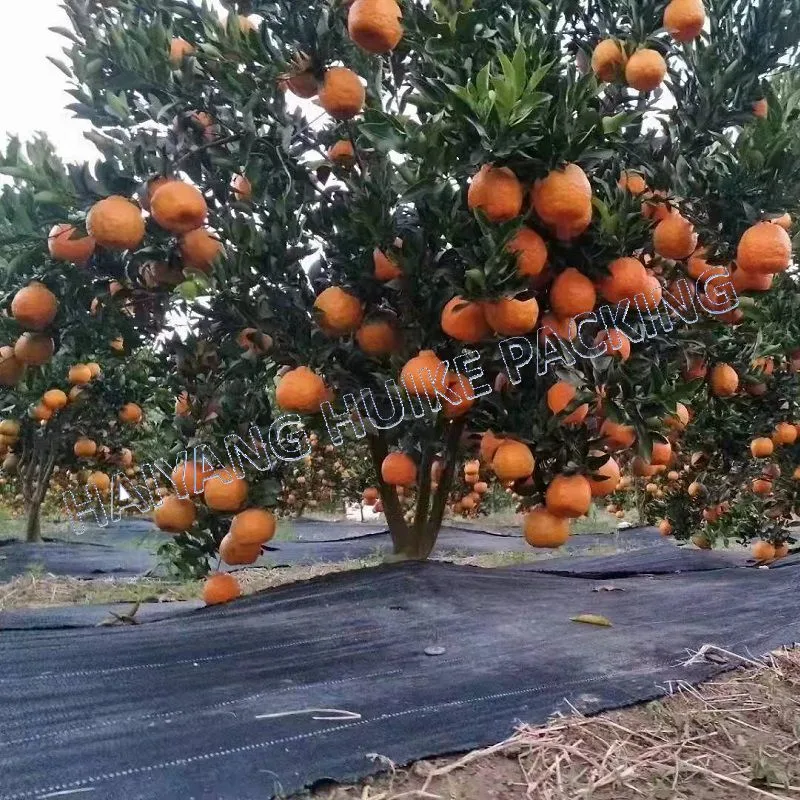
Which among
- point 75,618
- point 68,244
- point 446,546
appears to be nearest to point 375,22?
point 68,244

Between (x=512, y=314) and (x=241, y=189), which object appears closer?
(x=512, y=314)

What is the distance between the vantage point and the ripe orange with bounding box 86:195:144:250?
84.0 inches

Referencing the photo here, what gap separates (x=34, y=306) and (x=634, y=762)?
2.30 m

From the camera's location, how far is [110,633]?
96.3 inches

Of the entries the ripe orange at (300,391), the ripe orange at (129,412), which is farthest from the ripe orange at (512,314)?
the ripe orange at (129,412)

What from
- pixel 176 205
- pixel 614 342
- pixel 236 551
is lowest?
pixel 236 551

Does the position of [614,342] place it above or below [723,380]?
above

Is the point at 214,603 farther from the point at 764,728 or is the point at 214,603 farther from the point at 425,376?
the point at 764,728

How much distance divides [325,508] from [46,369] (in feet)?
25.6

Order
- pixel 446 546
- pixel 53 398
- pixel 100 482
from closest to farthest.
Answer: pixel 53 398 < pixel 100 482 < pixel 446 546

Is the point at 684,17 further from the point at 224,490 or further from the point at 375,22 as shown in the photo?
the point at 224,490

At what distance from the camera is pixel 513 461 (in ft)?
7.88

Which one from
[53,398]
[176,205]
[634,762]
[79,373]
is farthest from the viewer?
[53,398]

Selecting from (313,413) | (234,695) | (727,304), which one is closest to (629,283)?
(727,304)
